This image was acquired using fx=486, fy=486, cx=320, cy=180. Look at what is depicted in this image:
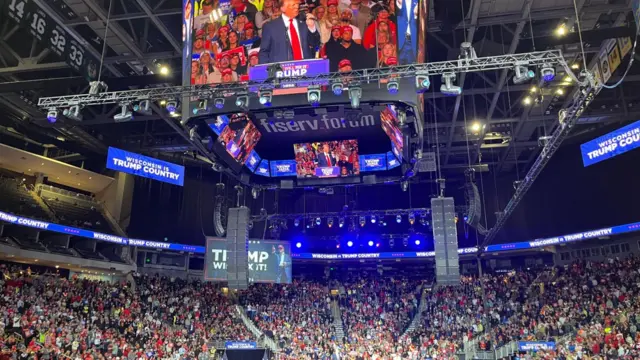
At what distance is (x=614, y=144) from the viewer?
648 inches

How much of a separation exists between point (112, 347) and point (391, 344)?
13471 mm

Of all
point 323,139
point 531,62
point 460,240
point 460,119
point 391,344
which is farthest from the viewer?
point 460,240

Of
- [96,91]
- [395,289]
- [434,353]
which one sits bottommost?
[434,353]

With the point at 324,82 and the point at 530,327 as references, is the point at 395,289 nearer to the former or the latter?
the point at 530,327

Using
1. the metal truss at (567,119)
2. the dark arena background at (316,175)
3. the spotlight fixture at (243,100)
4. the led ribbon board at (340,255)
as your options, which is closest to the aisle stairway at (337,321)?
the dark arena background at (316,175)

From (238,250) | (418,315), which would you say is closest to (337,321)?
(418,315)

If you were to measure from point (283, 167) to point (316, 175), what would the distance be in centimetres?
150

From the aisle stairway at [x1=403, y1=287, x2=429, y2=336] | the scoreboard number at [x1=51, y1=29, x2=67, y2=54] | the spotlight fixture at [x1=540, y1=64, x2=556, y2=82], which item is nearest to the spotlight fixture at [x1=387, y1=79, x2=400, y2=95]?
the spotlight fixture at [x1=540, y1=64, x2=556, y2=82]

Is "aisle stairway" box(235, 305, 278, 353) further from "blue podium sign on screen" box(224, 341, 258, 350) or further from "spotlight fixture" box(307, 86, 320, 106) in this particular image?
"spotlight fixture" box(307, 86, 320, 106)

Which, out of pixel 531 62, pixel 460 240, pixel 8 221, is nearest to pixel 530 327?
pixel 460 240

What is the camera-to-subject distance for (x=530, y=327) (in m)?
23.2

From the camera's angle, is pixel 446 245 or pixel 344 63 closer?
pixel 344 63

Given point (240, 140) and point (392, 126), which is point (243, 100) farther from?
point (392, 126)

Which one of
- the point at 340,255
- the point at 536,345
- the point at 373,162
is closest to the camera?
the point at 373,162
